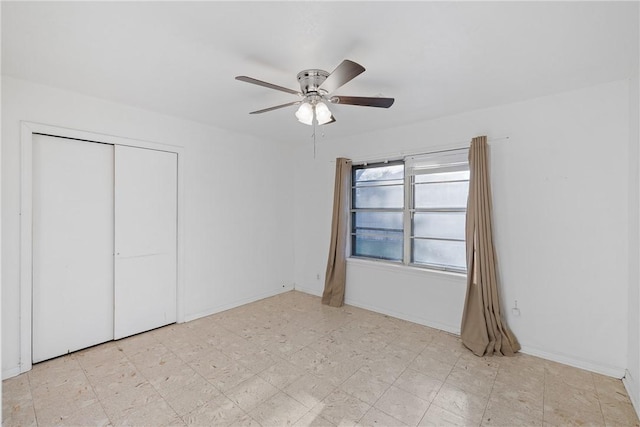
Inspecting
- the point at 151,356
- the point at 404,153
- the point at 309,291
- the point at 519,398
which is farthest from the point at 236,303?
the point at 519,398

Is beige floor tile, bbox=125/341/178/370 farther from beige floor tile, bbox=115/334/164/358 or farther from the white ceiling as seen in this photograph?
the white ceiling

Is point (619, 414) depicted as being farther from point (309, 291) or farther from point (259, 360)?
point (309, 291)

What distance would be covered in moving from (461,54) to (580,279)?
7.53 ft

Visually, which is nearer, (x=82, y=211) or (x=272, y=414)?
(x=272, y=414)

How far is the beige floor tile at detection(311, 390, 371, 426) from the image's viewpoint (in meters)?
1.98

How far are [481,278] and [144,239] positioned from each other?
3733 mm

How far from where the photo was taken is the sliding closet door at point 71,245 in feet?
8.77

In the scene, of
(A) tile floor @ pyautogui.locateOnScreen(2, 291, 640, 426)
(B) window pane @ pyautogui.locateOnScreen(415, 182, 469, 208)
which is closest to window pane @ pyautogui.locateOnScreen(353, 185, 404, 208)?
(B) window pane @ pyautogui.locateOnScreen(415, 182, 469, 208)

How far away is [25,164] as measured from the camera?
8.30 feet

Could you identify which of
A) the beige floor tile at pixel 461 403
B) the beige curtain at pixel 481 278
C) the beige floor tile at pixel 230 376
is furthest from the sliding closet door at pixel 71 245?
the beige curtain at pixel 481 278

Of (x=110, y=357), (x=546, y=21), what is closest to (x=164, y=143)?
(x=110, y=357)

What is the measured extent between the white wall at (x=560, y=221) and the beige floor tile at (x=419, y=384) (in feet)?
3.61

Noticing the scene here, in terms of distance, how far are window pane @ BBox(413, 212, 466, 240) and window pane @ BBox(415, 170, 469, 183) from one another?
0.42m

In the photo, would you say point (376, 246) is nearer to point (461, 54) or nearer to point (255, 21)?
point (461, 54)
